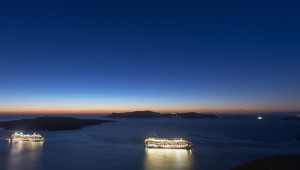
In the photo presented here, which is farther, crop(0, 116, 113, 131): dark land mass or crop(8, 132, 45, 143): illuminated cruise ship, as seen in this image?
crop(0, 116, 113, 131): dark land mass

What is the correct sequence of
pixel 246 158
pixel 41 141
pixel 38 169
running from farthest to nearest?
pixel 41 141, pixel 246 158, pixel 38 169

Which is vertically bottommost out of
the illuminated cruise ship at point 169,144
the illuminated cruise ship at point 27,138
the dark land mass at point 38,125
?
the illuminated cruise ship at point 169,144

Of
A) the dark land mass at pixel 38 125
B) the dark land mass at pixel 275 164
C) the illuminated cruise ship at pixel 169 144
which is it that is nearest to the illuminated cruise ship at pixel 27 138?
the illuminated cruise ship at pixel 169 144

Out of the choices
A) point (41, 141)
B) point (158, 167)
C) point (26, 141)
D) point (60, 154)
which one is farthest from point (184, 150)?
point (26, 141)

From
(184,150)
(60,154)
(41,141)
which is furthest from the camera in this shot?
(41,141)

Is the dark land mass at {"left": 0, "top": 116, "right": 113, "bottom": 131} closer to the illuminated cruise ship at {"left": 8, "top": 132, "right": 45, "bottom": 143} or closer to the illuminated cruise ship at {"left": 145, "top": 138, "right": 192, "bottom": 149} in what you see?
the illuminated cruise ship at {"left": 8, "top": 132, "right": 45, "bottom": 143}

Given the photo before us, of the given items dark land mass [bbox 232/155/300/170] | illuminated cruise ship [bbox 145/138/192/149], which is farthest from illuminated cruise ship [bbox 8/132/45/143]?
dark land mass [bbox 232/155/300/170]

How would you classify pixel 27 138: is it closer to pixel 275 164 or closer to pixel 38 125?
pixel 38 125

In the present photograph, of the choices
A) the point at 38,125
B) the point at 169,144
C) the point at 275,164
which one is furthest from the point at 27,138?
the point at 275,164

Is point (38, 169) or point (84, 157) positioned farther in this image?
point (84, 157)

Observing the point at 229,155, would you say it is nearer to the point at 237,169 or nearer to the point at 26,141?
the point at 237,169

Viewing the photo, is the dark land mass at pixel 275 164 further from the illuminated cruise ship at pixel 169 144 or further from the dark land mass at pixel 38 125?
the dark land mass at pixel 38 125
